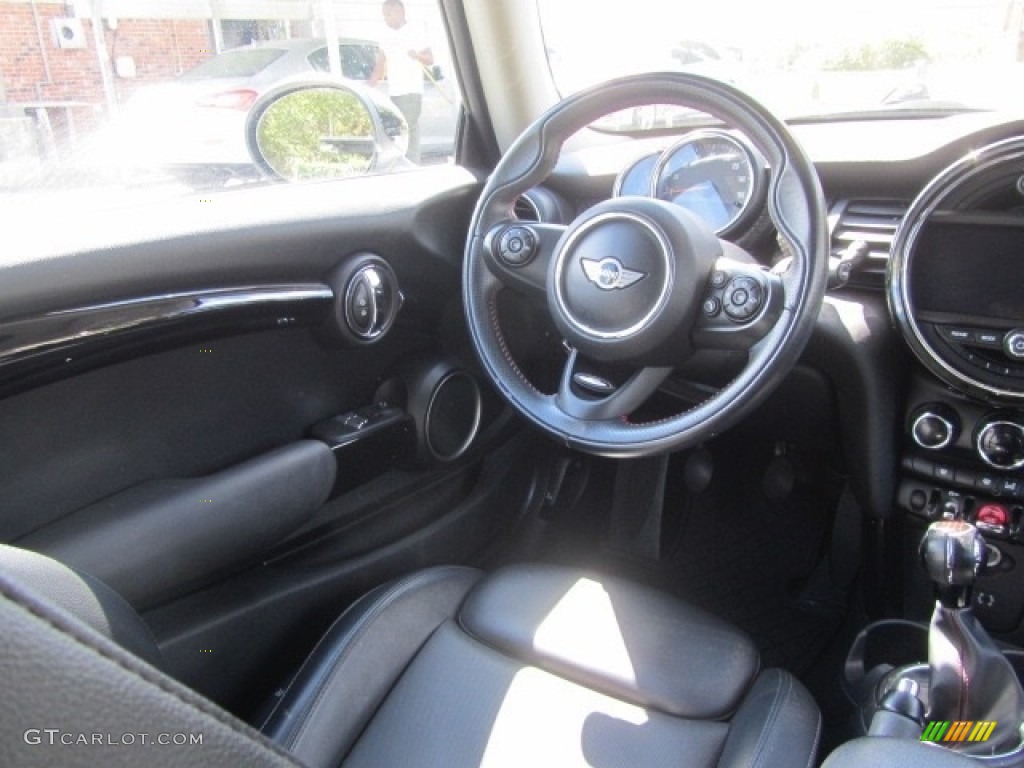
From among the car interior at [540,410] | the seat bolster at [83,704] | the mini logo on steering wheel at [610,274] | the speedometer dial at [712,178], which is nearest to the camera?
the seat bolster at [83,704]

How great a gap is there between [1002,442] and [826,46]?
826mm

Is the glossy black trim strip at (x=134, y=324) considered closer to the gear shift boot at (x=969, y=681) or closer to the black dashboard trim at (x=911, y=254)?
the black dashboard trim at (x=911, y=254)

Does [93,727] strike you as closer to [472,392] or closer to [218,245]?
[218,245]

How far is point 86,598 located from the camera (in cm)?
61

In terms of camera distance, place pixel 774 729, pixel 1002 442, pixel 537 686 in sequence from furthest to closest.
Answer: pixel 1002 442 < pixel 537 686 < pixel 774 729

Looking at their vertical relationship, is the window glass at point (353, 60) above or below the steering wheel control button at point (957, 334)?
above

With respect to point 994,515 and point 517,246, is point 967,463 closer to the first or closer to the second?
point 994,515

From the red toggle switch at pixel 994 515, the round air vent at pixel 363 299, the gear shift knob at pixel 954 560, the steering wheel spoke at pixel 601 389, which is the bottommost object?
the red toggle switch at pixel 994 515

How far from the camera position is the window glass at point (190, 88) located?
1.49 metres

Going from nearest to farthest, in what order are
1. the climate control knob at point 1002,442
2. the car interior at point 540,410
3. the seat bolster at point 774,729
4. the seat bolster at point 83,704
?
1. the seat bolster at point 83,704
2. the seat bolster at point 774,729
3. the car interior at point 540,410
4. the climate control knob at point 1002,442

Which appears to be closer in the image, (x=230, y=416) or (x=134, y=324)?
(x=134, y=324)

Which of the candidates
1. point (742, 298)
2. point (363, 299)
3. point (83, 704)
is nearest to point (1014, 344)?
point (742, 298)

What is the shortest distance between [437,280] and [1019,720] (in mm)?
1229

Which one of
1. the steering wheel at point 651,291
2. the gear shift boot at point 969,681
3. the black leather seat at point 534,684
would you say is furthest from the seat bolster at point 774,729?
the steering wheel at point 651,291
